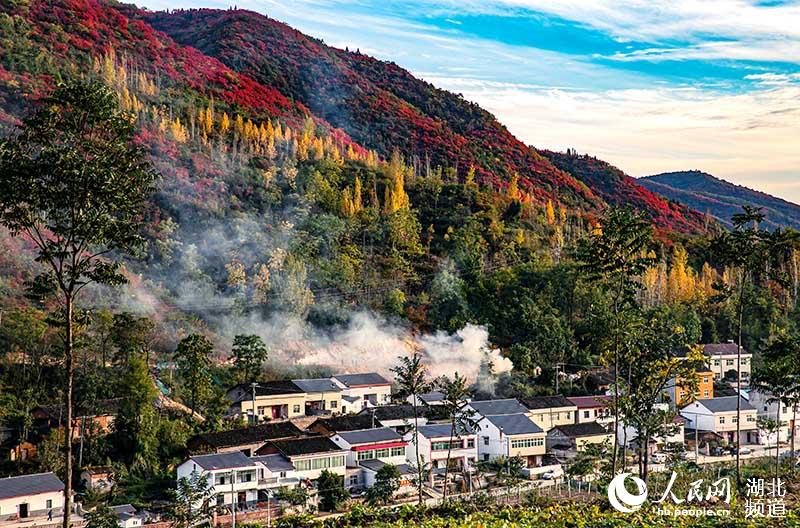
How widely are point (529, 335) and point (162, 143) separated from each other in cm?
2997

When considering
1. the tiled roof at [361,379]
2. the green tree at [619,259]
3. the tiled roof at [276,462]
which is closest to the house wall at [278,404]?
the tiled roof at [361,379]

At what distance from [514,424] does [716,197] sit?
124705 mm

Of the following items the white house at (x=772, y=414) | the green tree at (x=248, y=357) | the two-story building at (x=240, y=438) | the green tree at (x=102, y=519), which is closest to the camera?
the green tree at (x=102, y=519)

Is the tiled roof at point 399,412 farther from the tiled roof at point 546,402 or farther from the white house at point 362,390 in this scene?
the tiled roof at point 546,402

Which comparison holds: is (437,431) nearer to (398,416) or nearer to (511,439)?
(511,439)

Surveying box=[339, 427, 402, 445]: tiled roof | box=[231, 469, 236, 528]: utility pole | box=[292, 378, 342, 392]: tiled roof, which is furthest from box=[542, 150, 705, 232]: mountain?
box=[231, 469, 236, 528]: utility pole

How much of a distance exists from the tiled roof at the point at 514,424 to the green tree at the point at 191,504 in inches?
535

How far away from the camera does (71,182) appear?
1689 cm

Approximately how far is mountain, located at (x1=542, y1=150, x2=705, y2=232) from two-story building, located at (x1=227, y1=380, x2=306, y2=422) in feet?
211

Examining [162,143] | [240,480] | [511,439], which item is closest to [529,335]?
[511,439]

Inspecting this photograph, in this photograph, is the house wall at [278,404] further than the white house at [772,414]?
No

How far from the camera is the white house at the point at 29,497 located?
2786 centimetres

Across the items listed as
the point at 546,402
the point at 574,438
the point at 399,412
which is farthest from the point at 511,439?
the point at 399,412

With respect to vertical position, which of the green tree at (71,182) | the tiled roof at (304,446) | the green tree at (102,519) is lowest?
the tiled roof at (304,446)
